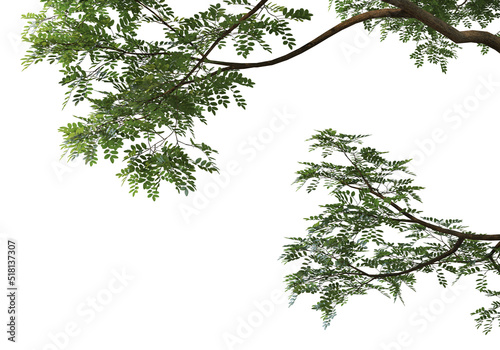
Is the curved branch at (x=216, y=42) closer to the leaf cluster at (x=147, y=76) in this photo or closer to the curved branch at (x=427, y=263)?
the leaf cluster at (x=147, y=76)

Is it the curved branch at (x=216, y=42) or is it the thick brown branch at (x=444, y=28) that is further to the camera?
the thick brown branch at (x=444, y=28)

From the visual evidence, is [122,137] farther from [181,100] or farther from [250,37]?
[250,37]

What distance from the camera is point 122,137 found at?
218 cm

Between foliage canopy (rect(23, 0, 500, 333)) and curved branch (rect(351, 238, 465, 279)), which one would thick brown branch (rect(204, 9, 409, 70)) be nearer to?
foliage canopy (rect(23, 0, 500, 333))

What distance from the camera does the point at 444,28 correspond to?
2641 millimetres

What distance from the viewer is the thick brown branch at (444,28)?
255 centimetres

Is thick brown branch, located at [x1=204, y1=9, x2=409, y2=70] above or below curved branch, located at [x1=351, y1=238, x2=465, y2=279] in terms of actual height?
above

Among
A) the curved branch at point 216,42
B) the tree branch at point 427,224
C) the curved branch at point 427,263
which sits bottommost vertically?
the curved branch at point 427,263

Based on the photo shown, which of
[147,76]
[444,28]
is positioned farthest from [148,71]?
[444,28]

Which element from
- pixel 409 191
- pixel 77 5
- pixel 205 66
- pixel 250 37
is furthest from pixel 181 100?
pixel 409 191

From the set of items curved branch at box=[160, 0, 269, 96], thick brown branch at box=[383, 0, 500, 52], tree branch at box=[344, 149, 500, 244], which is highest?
thick brown branch at box=[383, 0, 500, 52]

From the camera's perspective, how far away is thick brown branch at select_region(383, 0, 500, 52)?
2.55 m

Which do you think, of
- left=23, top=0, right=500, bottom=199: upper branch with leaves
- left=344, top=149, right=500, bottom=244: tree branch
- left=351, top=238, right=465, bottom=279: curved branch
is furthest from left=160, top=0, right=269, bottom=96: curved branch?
left=351, top=238, right=465, bottom=279: curved branch

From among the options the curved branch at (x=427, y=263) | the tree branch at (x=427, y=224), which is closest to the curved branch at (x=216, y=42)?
the tree branch at (x=427, y=224)
